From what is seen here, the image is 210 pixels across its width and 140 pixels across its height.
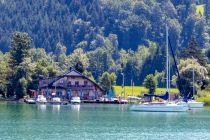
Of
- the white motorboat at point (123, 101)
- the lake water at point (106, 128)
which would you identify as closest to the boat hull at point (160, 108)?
the lake water at point (106, 128)

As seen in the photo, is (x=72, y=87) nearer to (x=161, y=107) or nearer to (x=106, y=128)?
(x=161, y=107)

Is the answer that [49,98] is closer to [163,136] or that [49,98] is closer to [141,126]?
[141,126]

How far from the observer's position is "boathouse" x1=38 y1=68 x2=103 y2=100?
16025 centimetres

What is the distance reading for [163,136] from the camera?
61.6 m

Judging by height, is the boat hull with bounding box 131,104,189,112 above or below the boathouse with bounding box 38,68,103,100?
below

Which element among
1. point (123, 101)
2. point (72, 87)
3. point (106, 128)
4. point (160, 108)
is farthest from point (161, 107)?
point (72, 87)

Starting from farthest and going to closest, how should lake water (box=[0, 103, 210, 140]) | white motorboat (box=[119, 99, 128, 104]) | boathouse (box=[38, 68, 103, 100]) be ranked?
boathouse (box=[38, 68, 103, 100]), white motorboat (box=[119, 99, 128, 104]), lake water (box=[0, 103, 210, 140])

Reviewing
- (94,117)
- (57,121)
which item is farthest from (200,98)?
(57,121)

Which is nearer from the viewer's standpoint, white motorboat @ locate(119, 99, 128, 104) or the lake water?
the lake water

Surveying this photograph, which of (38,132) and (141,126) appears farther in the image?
(141,126)

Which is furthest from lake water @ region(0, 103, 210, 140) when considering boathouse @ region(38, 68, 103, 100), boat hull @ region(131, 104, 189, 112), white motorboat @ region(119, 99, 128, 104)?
boathouse @ region(38, 68, 103, 100)

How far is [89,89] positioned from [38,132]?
3908 inches

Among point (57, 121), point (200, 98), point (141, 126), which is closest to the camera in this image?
point (141, 126)

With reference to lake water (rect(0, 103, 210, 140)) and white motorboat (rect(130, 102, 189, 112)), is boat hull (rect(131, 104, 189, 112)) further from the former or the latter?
lake water (rect(0, 103, 210, 140))
